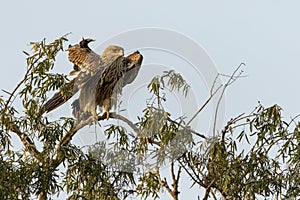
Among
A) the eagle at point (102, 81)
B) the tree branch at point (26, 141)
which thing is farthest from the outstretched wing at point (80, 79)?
the tree branch at point (26, 141)

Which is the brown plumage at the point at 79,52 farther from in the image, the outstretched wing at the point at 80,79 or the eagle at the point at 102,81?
the eagle at the point at 102,81

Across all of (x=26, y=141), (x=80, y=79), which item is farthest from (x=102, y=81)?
(x=26, y=141)

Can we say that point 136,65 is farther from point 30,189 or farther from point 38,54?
point 30,189

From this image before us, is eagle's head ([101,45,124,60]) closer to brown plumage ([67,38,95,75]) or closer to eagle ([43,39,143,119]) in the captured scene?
eagle ([43,39,143,119])

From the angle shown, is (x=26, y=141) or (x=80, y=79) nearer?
(x=26, y=141)

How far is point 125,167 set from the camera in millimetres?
5875

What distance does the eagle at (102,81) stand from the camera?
20.8ft

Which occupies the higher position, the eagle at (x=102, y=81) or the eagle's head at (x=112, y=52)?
the eagle's head at (x=112, y=52)

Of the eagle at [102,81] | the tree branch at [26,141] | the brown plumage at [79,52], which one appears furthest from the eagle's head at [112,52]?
the tree branch at [26,141]

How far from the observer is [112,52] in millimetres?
→ 6383

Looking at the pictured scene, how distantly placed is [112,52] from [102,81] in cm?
20

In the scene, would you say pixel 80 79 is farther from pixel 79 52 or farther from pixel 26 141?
pixel 26 141

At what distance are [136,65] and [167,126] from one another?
0.67 m

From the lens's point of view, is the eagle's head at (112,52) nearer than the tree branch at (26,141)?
No
